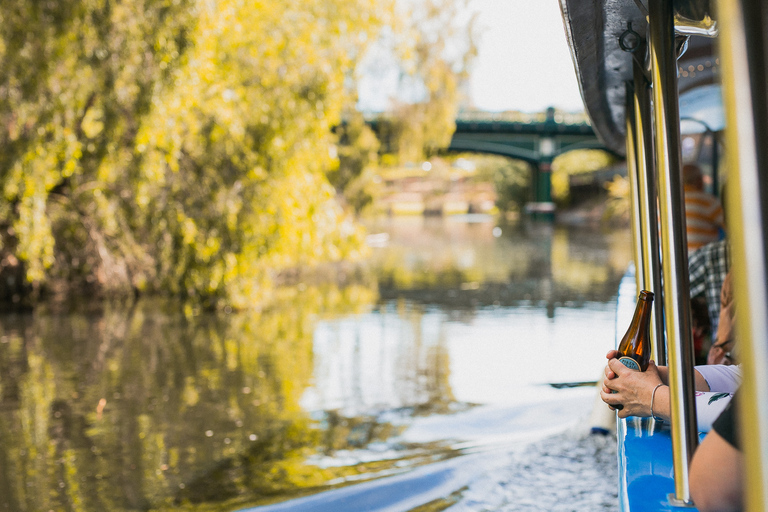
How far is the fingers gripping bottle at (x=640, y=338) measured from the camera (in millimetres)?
2012

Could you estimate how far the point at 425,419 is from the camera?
555 centimetres

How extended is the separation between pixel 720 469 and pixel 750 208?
682 millimetres

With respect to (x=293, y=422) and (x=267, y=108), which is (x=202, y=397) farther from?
(x=267, y=108)

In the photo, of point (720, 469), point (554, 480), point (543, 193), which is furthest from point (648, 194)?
point (543, 193)

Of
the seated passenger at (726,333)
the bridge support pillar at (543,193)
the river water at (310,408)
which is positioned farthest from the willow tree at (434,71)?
the bridge support pillar at (543,193)

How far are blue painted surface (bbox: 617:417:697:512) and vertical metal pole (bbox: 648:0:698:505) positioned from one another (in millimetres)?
294

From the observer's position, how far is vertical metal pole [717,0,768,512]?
0.74 metres

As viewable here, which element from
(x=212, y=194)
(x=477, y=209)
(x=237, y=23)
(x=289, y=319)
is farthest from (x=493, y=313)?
(x=477, y=209)

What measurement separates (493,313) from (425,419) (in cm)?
481

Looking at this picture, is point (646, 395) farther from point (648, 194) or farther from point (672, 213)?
point (672, 213)

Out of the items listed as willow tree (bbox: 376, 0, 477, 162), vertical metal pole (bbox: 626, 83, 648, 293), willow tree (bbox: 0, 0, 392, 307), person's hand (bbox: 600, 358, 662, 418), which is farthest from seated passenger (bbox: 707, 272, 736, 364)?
willow tree (bbox: 376, 0, 477, 162)

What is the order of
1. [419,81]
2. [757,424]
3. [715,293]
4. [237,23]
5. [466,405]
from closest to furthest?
1. [757,424]
2. [715,293]
3. [466,405]
4. [237,23]
5. [419,81]

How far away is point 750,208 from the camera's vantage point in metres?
0.76

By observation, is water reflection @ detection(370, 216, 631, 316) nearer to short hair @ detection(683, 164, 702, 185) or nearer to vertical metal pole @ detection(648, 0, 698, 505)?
short hair @ detection(683, 164, 702, 185)
